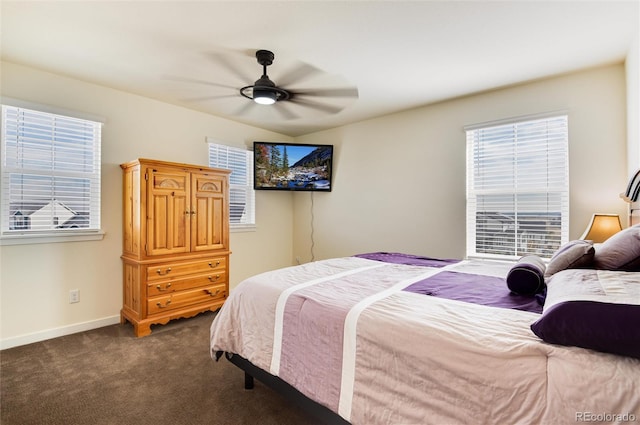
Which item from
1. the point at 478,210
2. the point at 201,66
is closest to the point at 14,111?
the point at 201,66

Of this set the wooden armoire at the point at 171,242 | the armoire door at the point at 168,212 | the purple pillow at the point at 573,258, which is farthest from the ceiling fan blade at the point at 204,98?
the purple pillow at the point at 573,258

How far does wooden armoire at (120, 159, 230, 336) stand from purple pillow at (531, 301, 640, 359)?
321cm

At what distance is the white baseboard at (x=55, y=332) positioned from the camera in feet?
8.77

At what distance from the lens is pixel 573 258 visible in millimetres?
1652

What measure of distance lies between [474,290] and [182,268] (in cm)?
291

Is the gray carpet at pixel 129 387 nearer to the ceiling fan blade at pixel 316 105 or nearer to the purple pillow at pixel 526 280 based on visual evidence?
the purple pillow at pixel 526 280

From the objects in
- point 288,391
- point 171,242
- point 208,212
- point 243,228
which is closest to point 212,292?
point 171,242

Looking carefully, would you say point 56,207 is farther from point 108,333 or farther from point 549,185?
point 549,185

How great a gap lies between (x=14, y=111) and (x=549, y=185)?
17.4ft

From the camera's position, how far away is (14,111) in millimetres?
2740

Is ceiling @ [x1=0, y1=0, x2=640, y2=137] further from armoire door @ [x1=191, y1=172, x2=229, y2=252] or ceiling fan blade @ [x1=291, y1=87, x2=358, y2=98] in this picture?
armoire door @ [x1=191, y1=172, x2=229, y2=252]

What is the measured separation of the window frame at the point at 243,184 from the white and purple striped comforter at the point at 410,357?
2.67m

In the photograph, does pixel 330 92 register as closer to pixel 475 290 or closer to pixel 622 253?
pixel 475 290

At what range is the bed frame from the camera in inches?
55.6
